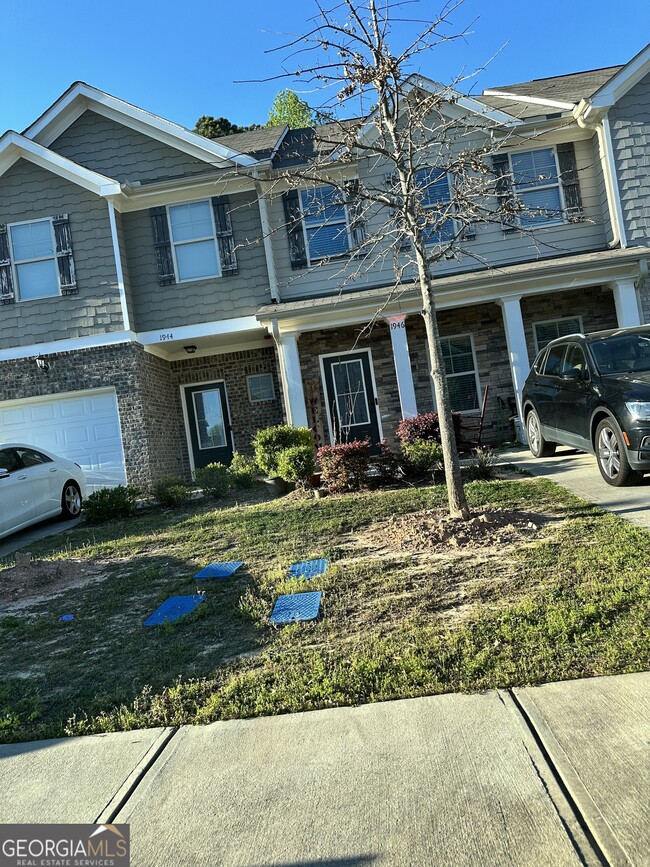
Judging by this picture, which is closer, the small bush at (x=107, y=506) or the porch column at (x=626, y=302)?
the small bush at (x=107, y=506)

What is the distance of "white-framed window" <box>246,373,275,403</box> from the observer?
601 inches

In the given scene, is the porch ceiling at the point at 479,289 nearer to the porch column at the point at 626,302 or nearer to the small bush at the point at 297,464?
the porch column at the point at 626,302

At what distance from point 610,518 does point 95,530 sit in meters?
6.70

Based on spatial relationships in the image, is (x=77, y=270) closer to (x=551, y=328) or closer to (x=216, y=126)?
(x=551, y=328)

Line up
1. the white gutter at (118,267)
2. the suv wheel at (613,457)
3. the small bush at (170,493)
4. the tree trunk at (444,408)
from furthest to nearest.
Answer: the white gutter at (118,267) → the small bush at (170,493) → the suv wheel at (613,457) → the tree trunk at (444,408)

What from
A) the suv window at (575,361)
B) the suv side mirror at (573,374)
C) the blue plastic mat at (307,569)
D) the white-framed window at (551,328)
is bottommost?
the blue plastic mat at (307,569)

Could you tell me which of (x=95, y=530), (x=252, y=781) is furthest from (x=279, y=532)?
(x=252, y=781)

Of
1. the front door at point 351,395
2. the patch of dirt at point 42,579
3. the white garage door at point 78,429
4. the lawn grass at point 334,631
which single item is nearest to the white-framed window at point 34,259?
the white garage door at point 78,429

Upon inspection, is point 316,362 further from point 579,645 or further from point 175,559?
point 579,645

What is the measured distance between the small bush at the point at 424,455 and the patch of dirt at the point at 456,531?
92.9 inches

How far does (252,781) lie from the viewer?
2824 mm

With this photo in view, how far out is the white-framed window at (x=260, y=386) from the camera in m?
15.3

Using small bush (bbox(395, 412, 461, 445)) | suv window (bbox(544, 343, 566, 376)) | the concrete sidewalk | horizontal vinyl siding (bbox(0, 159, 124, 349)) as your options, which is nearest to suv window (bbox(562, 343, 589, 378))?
suv window (bbox(544, 343, 566, 376))

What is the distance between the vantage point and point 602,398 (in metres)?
7.39
